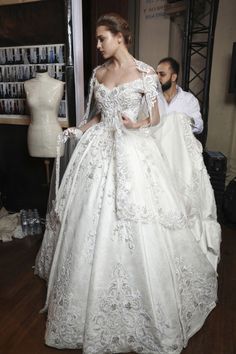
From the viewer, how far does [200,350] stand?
1.49 m

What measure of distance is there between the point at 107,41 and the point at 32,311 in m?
1.54

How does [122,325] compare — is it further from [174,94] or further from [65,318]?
[174,94]

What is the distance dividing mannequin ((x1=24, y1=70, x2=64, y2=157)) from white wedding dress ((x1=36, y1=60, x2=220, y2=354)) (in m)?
0.76

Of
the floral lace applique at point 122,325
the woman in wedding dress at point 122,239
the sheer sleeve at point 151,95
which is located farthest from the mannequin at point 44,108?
the floral lace applique at point 122,325

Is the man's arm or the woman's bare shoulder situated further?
the man's arm

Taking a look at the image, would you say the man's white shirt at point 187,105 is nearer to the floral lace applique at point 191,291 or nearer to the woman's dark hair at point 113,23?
the woman's dark hair at point 113,23

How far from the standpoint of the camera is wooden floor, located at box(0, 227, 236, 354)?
4.94ft

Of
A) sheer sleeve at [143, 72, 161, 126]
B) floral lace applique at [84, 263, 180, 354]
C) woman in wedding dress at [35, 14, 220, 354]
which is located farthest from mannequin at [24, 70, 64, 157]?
floral lace applique at [84, 263, 180, 354]

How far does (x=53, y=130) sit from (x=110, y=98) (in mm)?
910

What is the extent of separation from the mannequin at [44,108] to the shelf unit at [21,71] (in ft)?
0.73

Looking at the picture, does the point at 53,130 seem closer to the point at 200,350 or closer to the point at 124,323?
the point at 124,323

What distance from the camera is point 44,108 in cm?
227

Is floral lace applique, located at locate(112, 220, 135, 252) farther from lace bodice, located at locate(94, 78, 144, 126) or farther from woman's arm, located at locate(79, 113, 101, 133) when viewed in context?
woman's arm, located at locate(79, 113, 101, 133)

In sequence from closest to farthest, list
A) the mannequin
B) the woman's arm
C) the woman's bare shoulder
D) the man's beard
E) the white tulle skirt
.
Answer: 1. the white tulle skirt
2. the woman's bare shoulder
3. the woman's arm
4. the mannequin
5. the man's beard
